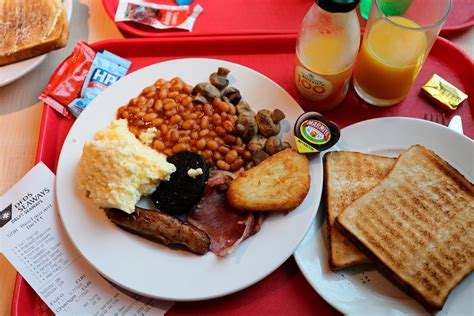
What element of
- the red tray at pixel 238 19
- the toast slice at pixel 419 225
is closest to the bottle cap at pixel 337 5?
the toast slice at pixel 419 225

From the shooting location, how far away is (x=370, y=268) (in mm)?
1646

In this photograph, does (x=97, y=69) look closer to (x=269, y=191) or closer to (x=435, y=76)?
(x=269, y=191)

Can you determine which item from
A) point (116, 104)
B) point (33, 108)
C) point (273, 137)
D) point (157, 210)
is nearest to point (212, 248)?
point (157, 210)

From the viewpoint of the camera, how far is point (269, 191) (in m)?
1.70

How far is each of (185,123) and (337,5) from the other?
→ 83 cm

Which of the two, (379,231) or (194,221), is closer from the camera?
(379,231)

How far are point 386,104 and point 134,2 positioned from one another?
1558 millimetres

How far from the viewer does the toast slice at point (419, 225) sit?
5.04ft

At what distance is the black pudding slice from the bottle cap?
81 centimetres

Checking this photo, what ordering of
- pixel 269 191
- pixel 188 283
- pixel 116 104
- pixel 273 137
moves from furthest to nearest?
pixel 116 104, pixel 273 137, pixel 269 191, pixel 188 283

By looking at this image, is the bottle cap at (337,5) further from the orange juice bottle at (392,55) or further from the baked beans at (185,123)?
the baked beans at (185,123)

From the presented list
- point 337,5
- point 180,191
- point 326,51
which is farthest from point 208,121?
point 337,5

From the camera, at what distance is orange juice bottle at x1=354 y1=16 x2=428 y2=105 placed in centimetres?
182

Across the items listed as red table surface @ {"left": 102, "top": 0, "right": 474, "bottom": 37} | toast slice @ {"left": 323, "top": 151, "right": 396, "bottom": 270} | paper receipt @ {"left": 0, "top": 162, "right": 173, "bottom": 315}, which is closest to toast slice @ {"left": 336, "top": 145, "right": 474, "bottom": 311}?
toast slice @ {"left": 323, "top": 151, "right": 396, "bottom": 270}
